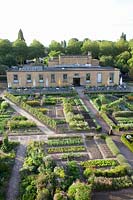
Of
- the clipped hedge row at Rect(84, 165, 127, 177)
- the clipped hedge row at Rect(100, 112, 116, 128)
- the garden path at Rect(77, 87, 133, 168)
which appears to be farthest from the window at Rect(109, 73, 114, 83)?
the clipped hedge row at Rect(84, 165, 127, 177)

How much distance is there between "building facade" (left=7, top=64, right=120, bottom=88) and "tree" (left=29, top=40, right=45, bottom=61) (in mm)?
15587

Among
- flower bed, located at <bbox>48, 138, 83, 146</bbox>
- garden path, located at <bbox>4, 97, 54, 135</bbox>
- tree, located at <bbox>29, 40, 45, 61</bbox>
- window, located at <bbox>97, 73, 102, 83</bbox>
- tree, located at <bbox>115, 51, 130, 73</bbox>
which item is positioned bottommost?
flower bed, located at <bbox>48, 138, 83, 146</bbox>

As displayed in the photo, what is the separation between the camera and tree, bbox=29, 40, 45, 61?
215 feet

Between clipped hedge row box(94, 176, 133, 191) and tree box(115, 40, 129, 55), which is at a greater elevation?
tree box(115, 40, 129, 55)

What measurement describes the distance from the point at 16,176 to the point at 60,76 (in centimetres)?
3153

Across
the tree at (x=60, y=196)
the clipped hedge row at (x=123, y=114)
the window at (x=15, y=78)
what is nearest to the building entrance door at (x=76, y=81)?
the window at (x=15, y=78)

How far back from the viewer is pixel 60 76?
49469 mm

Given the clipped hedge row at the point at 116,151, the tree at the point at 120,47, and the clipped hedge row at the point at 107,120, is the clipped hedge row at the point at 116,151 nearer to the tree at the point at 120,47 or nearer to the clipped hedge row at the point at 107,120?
the clipped hedge row at the point at 107,120

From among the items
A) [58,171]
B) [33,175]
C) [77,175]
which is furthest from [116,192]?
[33,175]

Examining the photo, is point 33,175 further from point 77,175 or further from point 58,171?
point 77,175

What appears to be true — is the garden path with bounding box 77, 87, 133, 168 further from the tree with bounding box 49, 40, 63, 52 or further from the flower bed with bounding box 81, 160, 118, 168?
the tree with bounding box 49, 40, 63, 52

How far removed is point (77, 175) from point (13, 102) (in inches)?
924

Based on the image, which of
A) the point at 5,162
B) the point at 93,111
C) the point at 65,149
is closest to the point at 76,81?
the point at 93,111

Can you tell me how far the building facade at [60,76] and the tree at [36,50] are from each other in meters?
15.6
